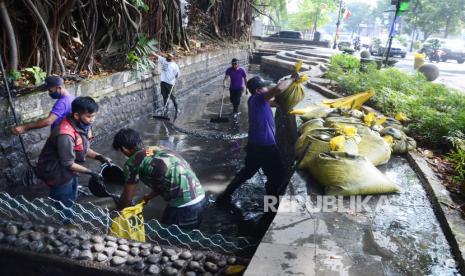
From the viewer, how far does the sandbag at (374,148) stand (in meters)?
4.07

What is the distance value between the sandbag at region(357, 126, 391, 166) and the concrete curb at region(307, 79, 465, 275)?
1.47ft

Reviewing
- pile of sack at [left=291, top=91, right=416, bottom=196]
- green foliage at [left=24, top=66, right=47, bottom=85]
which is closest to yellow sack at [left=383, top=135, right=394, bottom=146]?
pile of sack at [left=291, top=91, right=416, bottom=196]

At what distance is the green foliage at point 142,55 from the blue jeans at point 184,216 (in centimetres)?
553

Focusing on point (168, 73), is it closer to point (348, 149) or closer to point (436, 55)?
point (348, 149)

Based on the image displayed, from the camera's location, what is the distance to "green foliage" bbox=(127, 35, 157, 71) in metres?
7.92

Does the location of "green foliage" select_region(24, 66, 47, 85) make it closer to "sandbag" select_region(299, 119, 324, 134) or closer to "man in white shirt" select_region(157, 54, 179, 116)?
"man in white shirt" select_region(157, 54, 179, 116)

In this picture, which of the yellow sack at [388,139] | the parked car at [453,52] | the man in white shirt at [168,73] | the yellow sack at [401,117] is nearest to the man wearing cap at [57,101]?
the yellow sack at [388,139]

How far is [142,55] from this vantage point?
8.32m

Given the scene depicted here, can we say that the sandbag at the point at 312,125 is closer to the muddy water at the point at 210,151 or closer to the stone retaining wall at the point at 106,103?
the muddy water at the point at 210,151

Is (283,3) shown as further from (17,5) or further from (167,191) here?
(167,191)

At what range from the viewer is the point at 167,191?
2.97 metres

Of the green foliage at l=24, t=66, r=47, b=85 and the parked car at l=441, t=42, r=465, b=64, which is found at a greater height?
the parked car at l=441, t=42, r=465, b=64

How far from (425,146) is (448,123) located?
45cm

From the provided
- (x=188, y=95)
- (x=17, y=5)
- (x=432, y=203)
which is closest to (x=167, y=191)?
(x=432, y=203)
